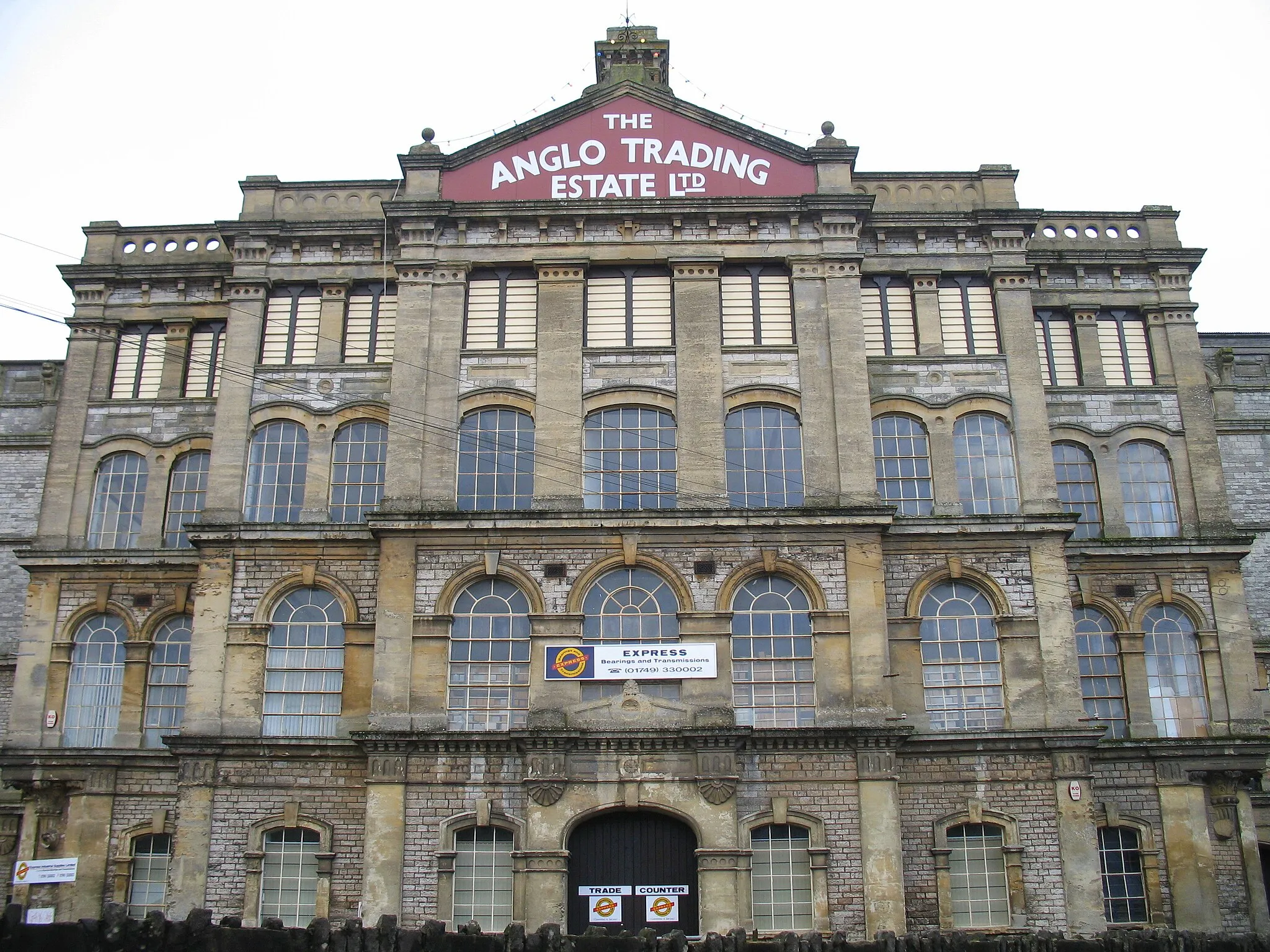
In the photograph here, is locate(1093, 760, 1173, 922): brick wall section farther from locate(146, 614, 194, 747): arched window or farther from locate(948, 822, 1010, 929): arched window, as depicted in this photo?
locate(146, 614, 194, 747): arched window

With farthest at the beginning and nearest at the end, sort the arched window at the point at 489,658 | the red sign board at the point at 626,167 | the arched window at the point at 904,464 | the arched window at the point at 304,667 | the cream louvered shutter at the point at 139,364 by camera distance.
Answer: the cream louvered shutter at the point at 139,364
the red sign board at the point at 626,167
the arched window at the point at 904,464
the arched window at the point at 304,667
the arched window at the point at 489,658

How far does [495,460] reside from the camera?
31.9m

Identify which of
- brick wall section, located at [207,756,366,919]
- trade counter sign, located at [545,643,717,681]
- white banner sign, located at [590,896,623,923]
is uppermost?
trade counter sign, located at [545,643,717,681]

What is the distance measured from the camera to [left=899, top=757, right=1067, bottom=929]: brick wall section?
96.6 ft

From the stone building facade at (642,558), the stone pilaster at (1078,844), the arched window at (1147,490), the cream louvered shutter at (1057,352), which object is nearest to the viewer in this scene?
the stone building facade at (642,558)

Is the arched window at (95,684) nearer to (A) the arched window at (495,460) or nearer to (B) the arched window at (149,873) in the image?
(B) the arched window at (149,873)

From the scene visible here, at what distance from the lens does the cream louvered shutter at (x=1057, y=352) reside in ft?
119

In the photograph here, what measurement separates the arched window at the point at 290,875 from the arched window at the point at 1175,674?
20642 mm

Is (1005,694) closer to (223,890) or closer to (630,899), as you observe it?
(630,899)

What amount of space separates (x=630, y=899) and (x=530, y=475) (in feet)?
32.6

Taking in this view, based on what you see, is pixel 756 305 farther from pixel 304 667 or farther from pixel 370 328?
pixel 304 667

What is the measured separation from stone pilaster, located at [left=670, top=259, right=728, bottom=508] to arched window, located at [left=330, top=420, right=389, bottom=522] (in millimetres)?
7346

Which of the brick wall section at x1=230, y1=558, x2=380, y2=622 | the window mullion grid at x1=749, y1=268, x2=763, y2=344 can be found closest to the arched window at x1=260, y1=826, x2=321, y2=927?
the brick wall section at x1=230, y1=558, x2=380, y2=622

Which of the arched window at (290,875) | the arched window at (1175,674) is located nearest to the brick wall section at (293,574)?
the arched window at (290,875)
